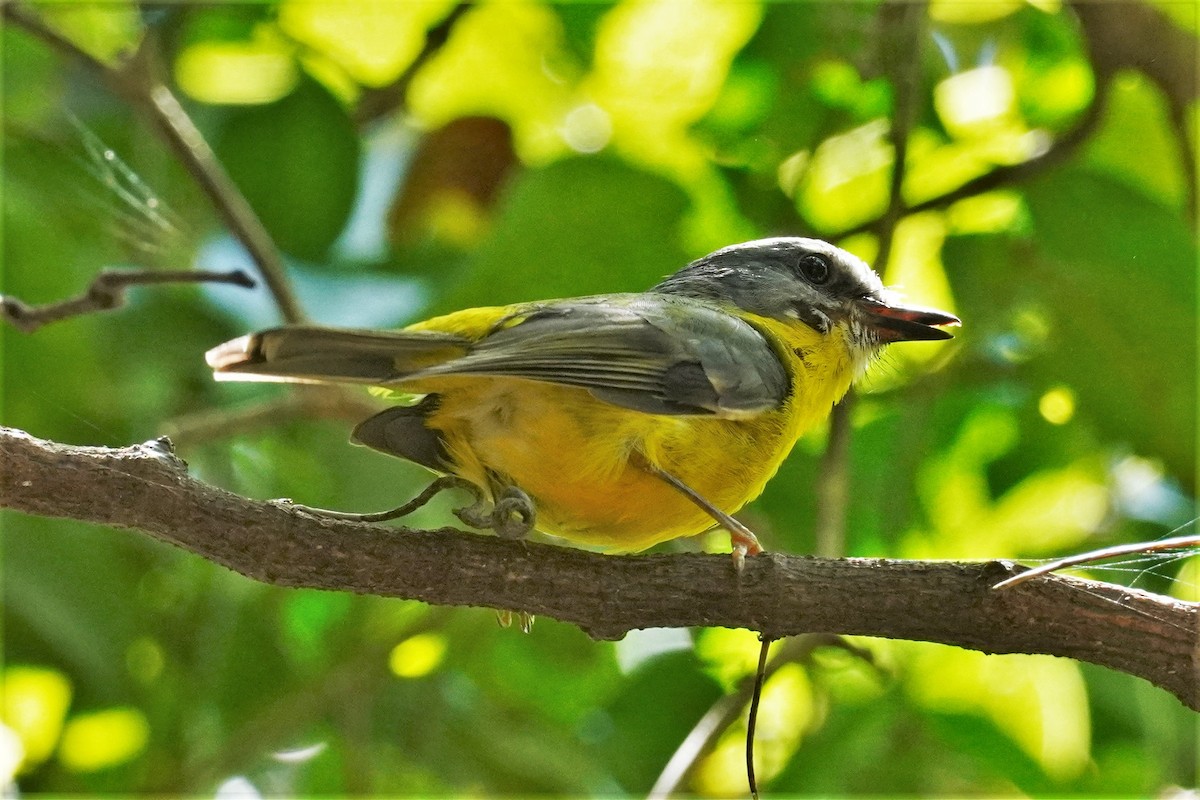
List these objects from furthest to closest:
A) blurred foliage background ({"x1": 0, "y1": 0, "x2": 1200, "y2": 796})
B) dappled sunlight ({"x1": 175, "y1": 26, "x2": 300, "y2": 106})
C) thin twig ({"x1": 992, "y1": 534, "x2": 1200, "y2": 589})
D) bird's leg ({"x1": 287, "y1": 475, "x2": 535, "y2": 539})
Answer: dappled sunlight ({"x1": 175, "y1": 26, "x2": 300, "y2": 106})
blurred foliage background ({"x1": 0, "y1": 0, "x2": 1200, "y2": 796})
bird's leg ({"x1": 287, "y1": 475, "x2": 535, "y2": 539})
thin twig ({"x1": 992, "y1": 534, "x2": 1200, "y2": 589})

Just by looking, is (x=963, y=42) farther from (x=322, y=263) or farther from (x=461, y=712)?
(x=461, y=712)

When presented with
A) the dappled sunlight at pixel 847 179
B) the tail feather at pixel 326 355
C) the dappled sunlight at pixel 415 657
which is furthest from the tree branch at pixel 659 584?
the dappled sunlight at pixel 847 179

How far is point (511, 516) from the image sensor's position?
2346mm

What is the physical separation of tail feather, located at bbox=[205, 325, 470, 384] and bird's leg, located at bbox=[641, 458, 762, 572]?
1.62 ft

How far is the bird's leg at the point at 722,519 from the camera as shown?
2294 mm

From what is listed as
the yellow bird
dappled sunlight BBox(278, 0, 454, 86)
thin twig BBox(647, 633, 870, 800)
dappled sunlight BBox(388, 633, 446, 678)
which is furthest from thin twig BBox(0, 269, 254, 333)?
dappled sunlight BBox(278, 0, 454, 86)

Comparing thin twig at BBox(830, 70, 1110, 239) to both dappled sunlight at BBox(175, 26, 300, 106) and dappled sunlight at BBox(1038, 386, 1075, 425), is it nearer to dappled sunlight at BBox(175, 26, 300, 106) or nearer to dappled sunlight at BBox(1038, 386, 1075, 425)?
dappled sunlight at BBox(1038, 386, 1075, 425)

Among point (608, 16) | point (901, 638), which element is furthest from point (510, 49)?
point (901, 638)

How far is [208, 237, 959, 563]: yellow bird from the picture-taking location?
234 cm

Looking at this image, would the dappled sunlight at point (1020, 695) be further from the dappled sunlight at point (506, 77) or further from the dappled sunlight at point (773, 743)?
the dappled sunlight at point (506, 77)

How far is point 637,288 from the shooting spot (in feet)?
12.0

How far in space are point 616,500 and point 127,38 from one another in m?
3.01

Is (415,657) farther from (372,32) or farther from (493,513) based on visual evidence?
(372,32)

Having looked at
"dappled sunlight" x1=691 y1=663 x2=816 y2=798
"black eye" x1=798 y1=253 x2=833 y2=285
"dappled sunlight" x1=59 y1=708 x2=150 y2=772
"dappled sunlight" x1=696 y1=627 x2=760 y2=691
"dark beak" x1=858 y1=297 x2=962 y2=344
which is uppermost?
"black eye" x1=798 y1=253 x2=833 y2=285
